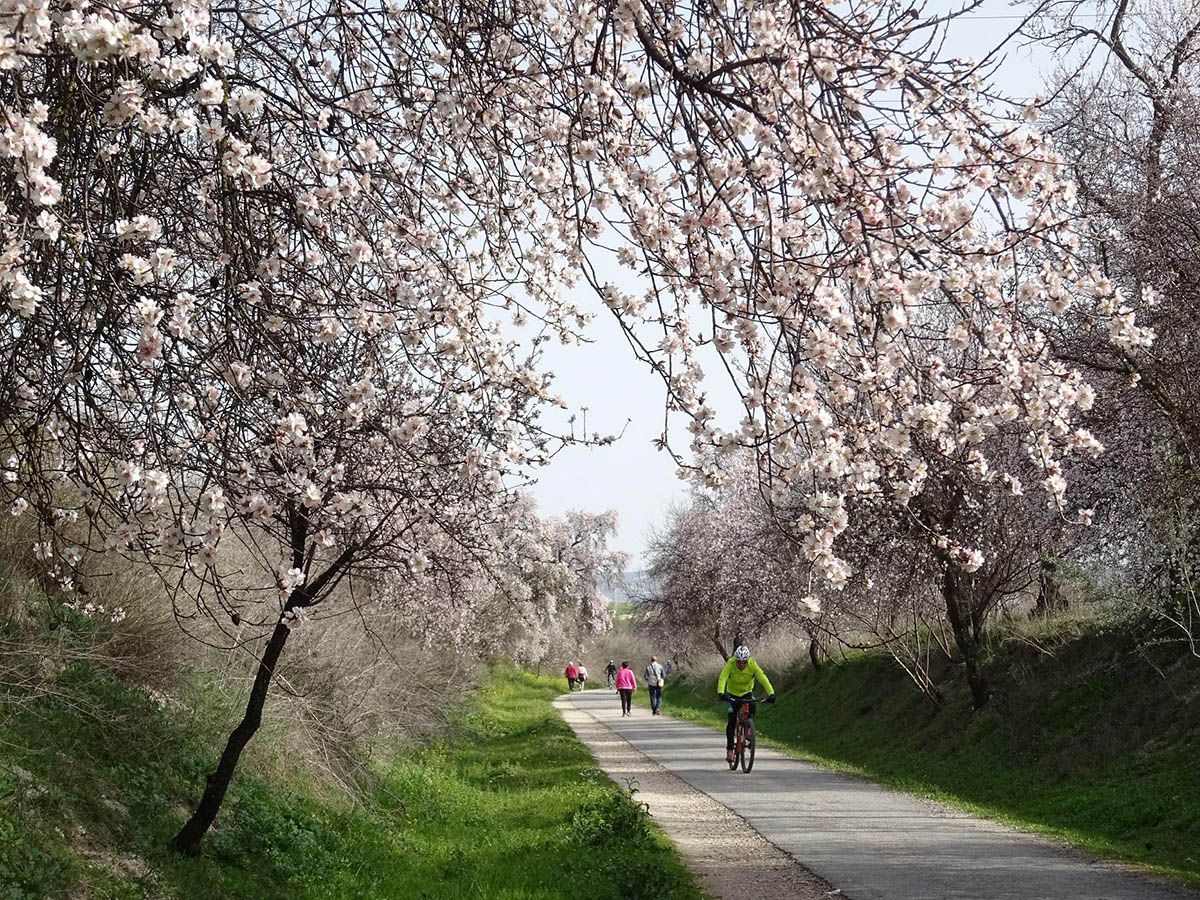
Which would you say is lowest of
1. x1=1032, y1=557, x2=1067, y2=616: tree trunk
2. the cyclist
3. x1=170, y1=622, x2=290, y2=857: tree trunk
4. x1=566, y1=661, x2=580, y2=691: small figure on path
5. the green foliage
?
the green foliage

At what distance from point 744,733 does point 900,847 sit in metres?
7.85

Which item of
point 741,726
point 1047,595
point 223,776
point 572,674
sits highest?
point 1047,595

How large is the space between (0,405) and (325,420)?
1.51 metres

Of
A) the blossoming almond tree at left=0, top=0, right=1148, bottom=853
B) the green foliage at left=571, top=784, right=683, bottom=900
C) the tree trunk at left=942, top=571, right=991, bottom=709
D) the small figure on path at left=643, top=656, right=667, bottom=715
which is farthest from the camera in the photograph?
the small figure on path at left=643, top=656, right=667, bottom=715

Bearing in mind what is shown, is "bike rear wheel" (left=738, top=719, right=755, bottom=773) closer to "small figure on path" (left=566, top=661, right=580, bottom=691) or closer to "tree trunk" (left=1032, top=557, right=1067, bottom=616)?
"tree trunk" (left=1032, top=557, right=1067, bottom=616)

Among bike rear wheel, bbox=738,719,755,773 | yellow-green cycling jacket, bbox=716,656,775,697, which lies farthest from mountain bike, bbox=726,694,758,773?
yellow-green cycling jacket, bbox=716,656,775,697

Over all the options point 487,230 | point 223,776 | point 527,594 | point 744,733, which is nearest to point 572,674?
point 527,594

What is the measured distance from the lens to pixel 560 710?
41688 millimetres

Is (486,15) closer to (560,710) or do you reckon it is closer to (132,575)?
(132,575)

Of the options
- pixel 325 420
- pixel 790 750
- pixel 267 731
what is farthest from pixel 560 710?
pixel 325 420

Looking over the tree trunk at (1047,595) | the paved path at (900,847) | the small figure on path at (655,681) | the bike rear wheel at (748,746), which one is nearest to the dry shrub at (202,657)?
the paved path at (900,847)

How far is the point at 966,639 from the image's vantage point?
2055 centimetres

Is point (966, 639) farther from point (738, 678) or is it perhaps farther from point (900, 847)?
point (900, 847)

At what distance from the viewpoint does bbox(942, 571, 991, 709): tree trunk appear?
20156 mm
